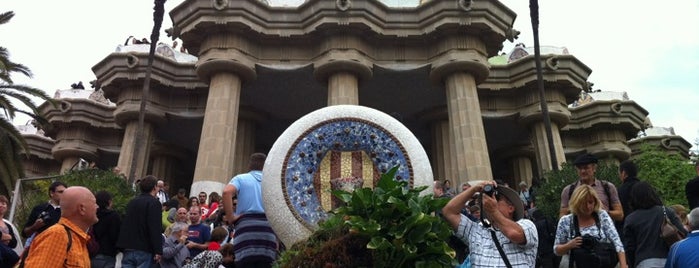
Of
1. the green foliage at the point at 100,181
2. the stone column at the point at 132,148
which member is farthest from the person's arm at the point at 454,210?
the stone column at the point at 132,148

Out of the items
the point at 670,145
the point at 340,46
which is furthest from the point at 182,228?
the point at 670,145

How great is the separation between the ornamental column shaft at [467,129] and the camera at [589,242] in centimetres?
1608

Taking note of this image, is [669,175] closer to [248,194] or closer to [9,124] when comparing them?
[248,194]

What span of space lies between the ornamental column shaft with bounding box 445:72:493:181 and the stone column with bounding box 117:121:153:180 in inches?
589

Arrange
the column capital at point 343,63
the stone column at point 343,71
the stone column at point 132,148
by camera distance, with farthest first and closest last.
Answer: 1. the stone column at point 132,148
2. the column capital at point 343,63
3. the stone column at point 343,71

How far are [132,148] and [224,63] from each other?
8107 millimetres

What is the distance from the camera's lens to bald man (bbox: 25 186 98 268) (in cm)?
375

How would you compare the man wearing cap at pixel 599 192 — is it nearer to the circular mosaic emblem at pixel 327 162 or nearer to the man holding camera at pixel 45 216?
the circular mosaic emblem at pixel 327 162

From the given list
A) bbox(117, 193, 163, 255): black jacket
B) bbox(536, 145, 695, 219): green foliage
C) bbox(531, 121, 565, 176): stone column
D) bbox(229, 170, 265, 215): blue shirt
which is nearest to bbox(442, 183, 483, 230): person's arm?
bbox(229, 170, 265, 215): blue shirt

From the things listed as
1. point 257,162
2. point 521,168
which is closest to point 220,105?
point 257,162

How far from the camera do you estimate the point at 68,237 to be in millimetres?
3893

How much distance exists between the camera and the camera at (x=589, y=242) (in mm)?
5113

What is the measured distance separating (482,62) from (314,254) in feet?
66.0

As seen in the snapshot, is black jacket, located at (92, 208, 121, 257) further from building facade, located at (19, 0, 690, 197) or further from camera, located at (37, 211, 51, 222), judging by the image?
building facade, located at (19, 0, 690, 197)
